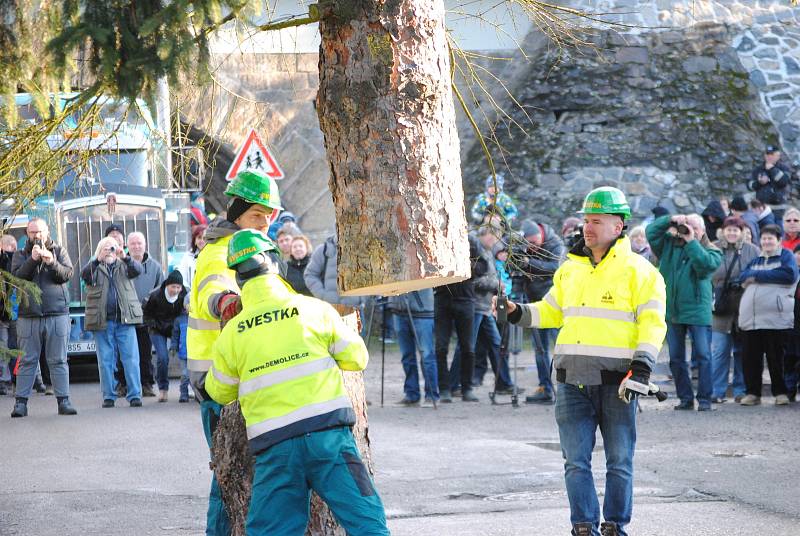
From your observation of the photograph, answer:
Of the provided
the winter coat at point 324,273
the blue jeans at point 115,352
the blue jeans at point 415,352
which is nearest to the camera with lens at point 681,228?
the blue jeans at point 415,352

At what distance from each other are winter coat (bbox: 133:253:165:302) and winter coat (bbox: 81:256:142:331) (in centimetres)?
21

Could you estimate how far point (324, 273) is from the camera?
540 inches

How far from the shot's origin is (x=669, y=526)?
7359 millimetres

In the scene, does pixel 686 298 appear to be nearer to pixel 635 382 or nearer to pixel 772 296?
pixel 772 296

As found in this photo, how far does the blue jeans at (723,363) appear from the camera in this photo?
13594 mm

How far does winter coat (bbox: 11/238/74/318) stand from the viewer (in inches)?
528

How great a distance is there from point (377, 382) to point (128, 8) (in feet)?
34.2

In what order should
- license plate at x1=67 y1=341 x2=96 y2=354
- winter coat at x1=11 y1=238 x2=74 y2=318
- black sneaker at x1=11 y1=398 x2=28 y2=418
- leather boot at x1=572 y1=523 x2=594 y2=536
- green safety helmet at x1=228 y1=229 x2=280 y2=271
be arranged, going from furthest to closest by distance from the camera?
1. license plate at x1=67 y1=341 x2=96 y2=354
2. winter coat at x1=11 y1=238 x2=74 y2=318
3. black sneaker at x1=11 y1=398 x2=28 y2=418
4. leather boot at x1=572 y1=523 x2=594 y2=536
5. green safety helmet at x1=228 y1=229 x2=280 y2=271

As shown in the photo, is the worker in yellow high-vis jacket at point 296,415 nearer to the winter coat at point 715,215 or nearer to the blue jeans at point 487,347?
the blue jeans at point 487,347

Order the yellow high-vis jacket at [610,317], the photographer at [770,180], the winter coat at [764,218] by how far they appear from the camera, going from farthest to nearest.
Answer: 1. the photographer at [770,180]
2. the winter coat at [764,218]
3. the yellow high-vis jacket at [610,317]

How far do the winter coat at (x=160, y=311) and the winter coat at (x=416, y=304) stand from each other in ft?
8.91

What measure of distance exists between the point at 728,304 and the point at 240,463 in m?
8.42

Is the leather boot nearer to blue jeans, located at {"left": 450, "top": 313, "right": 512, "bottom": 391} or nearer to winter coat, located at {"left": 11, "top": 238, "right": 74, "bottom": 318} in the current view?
blue jeans, located at {"left": 450, "top": 313, "right": 512, "bottom": 391}

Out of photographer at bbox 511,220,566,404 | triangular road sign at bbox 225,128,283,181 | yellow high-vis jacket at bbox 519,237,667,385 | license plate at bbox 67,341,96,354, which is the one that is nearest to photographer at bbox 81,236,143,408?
triangular road sign at bbox 225,128,283,181
